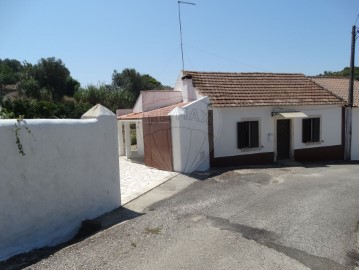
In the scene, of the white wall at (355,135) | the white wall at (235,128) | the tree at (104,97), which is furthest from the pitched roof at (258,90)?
the tree at (104,97)

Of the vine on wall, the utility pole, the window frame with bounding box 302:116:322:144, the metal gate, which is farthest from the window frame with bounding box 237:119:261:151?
the vine on wall

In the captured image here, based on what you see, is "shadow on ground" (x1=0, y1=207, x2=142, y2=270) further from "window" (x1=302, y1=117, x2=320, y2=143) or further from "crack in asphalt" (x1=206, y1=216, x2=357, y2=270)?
"window" (x1=302, y1=117, x2=320, y2=143)

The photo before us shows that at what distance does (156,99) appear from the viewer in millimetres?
19531

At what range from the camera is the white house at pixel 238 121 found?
14.0 metres

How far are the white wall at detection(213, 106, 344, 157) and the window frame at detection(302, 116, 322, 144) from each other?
0.63 ft

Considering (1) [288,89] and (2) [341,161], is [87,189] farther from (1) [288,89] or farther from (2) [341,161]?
(2) [341,161]

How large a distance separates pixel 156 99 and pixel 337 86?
13.4 m

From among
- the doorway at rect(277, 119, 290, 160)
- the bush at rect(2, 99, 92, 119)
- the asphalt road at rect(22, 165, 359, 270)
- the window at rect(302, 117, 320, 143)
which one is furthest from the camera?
the bush at rect(2, 99, 92, 119)

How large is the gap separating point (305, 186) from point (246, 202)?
11.1 ft

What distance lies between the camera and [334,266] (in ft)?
17.7

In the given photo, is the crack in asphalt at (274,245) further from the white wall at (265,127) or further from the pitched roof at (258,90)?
the pitched roof at (258,90)

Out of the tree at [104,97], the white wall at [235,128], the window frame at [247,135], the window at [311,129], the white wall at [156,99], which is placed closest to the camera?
the white wall at [235,128]

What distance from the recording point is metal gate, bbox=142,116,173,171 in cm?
1401

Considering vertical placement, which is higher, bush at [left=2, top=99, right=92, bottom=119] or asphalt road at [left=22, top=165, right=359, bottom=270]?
bush at [left=2, top=99, right=92, bottom=119]
